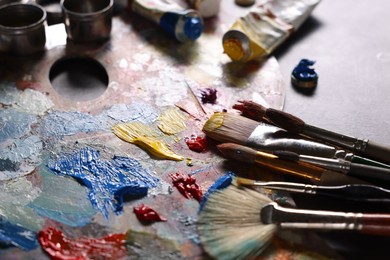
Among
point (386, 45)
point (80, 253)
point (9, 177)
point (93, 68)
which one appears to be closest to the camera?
point (80, 253)

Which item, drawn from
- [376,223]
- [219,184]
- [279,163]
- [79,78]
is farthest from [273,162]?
A: [79,78]

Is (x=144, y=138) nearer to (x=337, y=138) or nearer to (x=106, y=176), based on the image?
(x=106, y=176)

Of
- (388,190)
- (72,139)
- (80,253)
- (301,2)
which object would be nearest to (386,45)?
(301,2)

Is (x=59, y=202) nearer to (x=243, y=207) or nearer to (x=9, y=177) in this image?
(x=9, y=177)

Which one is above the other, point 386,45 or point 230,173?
point 386,45

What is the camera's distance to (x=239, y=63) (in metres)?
1.55

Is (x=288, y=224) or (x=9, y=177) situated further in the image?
(x=9, y=177)

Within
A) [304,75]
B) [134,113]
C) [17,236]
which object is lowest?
[17,236]

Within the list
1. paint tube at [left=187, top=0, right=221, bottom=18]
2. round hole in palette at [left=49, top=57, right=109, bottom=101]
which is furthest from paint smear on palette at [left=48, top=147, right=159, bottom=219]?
paint tube at [left=187, top=0, right=221, bottom=18]

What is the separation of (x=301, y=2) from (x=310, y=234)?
2.68 feet

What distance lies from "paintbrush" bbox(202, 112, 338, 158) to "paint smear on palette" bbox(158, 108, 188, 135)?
0.21 ft

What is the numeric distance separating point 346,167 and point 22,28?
84 centimetres

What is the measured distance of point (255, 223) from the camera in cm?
111

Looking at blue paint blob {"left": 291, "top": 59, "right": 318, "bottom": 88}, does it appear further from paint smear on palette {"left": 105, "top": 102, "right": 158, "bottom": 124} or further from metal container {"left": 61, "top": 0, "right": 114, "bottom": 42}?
metal container {"left": 61, "top": 0, "right": 114, "bottom": 42}
